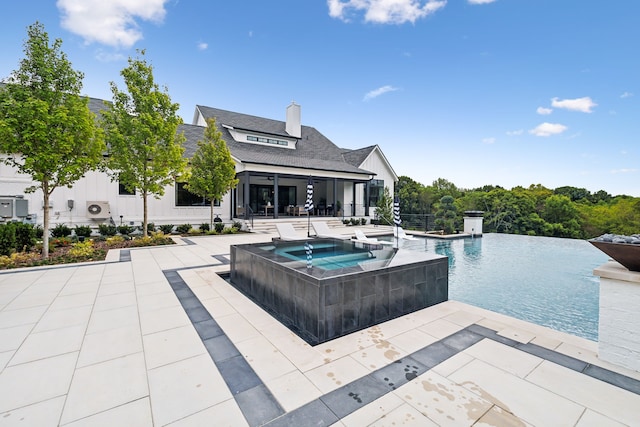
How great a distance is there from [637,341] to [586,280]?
597cm

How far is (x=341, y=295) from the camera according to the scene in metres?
3.52

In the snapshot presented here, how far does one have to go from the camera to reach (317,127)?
85.4ft

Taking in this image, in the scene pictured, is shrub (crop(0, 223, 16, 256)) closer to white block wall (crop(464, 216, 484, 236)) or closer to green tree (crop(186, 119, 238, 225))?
green tree (crop(186, 119, 238, 225))

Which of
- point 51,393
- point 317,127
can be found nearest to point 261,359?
point 51,393

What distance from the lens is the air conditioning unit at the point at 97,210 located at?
12.6 meters

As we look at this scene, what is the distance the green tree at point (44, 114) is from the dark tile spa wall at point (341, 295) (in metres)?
6.84

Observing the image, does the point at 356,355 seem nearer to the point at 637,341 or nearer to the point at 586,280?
the point at 637,341

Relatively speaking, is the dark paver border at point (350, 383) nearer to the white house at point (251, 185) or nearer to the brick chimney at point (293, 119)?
the white house at point (251, 185)

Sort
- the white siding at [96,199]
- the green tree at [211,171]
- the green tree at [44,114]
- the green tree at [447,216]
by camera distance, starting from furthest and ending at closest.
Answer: the green tree at [447,216] → the green tree at [211,171] → the white siding at [96,199] → the green tree at [44,114]

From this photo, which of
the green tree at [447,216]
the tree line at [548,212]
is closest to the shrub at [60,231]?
the green tree at [447,216]

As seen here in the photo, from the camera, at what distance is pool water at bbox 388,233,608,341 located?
504 cm

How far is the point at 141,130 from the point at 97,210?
549 cm

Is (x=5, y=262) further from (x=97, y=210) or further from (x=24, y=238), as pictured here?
(x=97, y=210)

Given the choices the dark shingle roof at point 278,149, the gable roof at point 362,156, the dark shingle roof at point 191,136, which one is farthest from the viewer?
the gable roof at point 362,156
